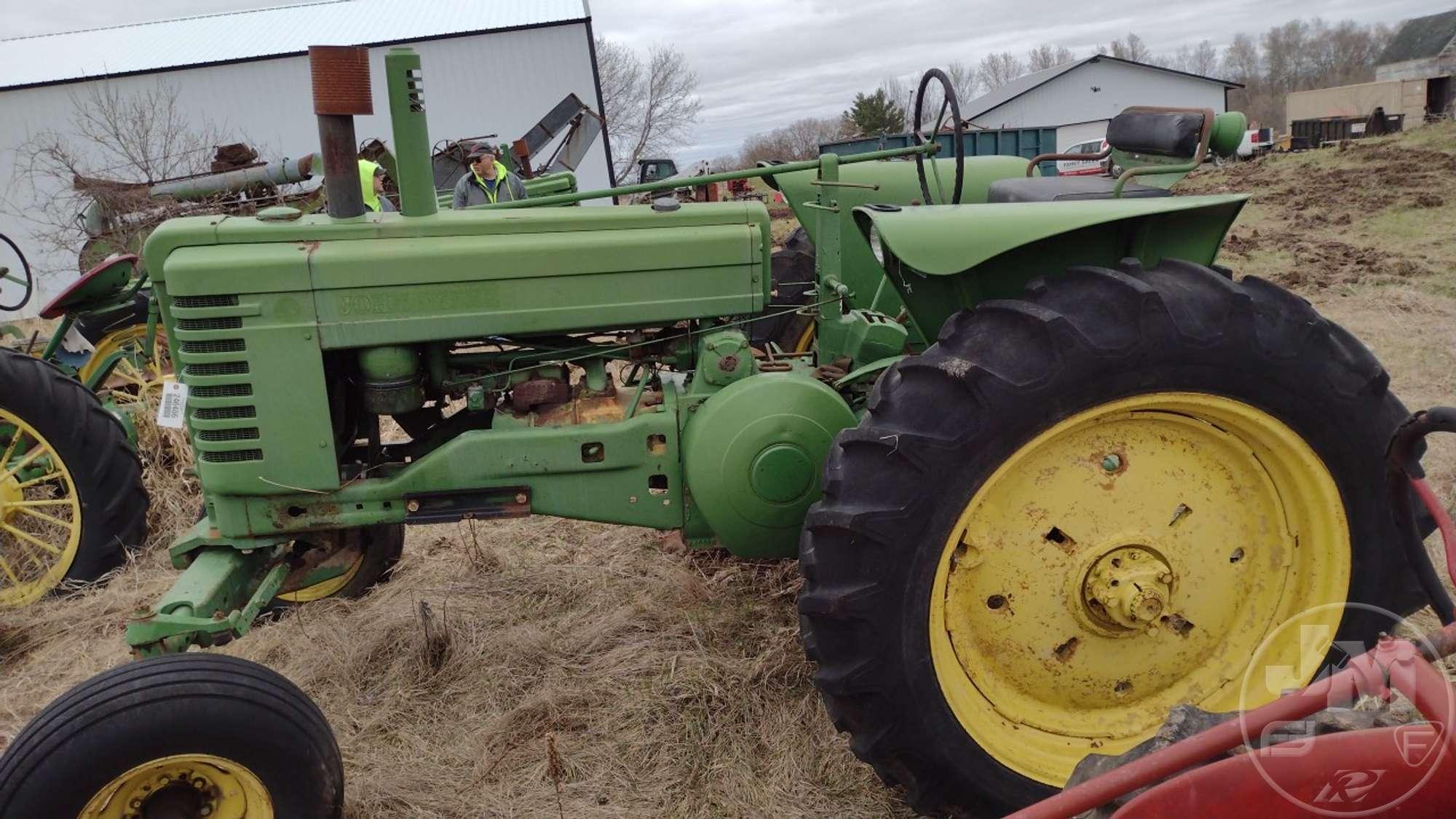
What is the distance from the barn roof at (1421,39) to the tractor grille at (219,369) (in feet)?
149

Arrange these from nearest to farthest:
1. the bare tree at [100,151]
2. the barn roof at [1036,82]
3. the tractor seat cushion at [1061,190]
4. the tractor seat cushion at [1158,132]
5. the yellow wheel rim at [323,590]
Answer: the tractor seat cushion at [1061,190], the tractor seat cushion at [1158,132], the yellow wheel rim at [323,590], the bare tree at [100,151], the barn roof at [1036,82]

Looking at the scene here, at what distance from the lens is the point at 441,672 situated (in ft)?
10.1

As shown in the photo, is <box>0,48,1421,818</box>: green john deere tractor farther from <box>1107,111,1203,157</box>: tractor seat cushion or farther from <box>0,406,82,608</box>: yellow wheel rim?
<box>0,406,82,608</box>: yellow wheel rim

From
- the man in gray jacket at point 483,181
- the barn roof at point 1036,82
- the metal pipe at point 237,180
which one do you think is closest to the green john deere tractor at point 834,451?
the man in gray jacket at point 483,181

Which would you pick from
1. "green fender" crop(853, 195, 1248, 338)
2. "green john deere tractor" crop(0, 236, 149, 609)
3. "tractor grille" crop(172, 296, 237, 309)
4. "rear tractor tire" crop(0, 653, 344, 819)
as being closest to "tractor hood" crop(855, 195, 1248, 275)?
"green fender" crop(853, 195, 1248, 338)

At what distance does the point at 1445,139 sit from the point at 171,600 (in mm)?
17379

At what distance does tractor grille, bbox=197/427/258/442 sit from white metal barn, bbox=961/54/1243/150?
37.1 m

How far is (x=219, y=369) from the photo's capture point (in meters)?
2.34

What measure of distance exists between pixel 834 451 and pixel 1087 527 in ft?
2.03

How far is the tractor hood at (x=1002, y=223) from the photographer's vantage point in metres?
2.12

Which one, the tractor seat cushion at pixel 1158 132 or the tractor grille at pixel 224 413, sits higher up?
the tractor seat cushion at pixel 1158 132

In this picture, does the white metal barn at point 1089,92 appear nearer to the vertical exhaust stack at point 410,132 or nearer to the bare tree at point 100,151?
the bare tree at point 100,151


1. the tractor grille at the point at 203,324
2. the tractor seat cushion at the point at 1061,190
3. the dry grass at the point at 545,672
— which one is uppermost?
the tractor seat cushion at the point at 1061,190

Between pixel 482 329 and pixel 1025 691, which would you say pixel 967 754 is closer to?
Answer: pixel 1025 691
